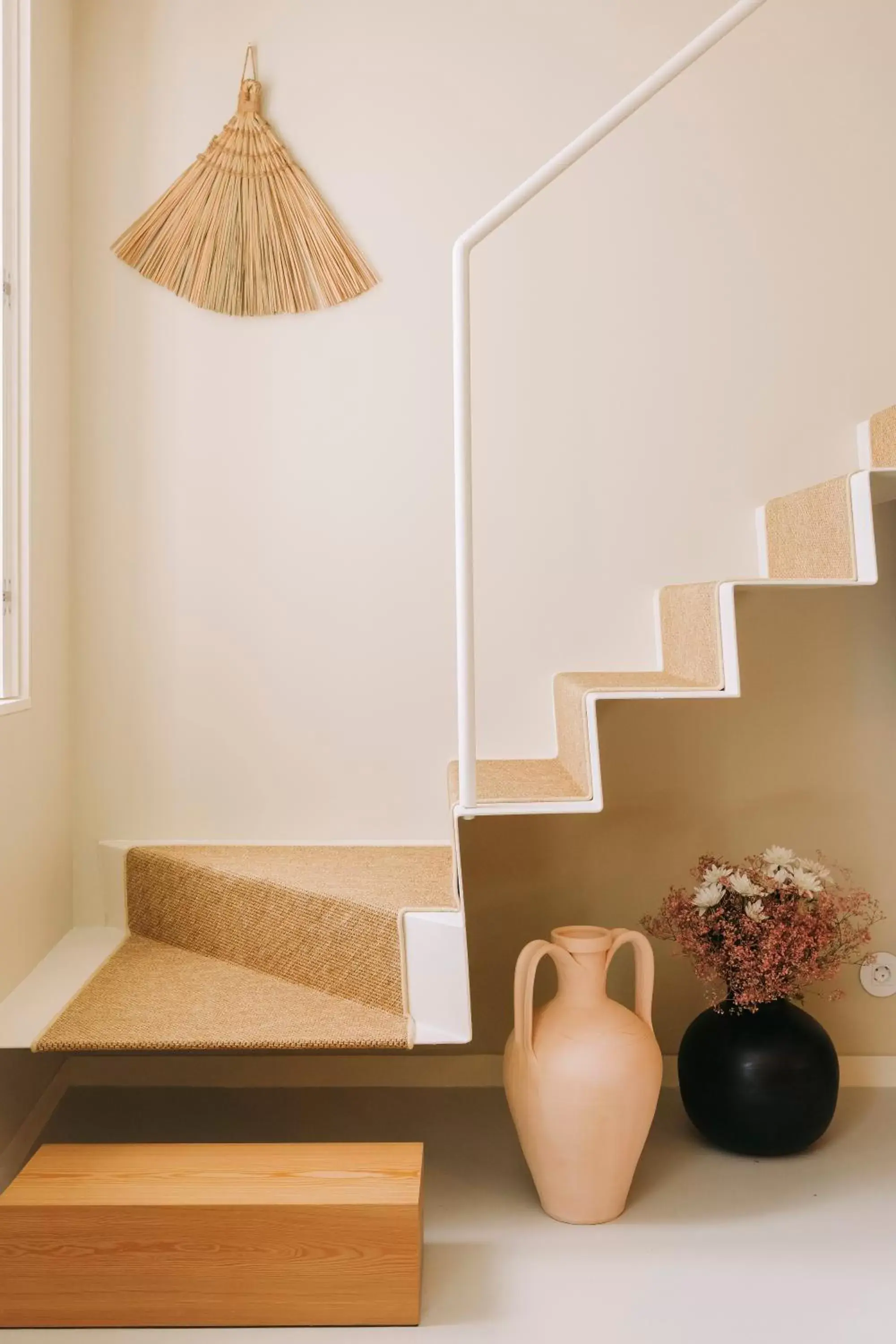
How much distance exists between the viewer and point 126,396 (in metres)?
2.53

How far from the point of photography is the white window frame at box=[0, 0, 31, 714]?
7.06ft

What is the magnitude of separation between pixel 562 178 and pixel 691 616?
1.14 m

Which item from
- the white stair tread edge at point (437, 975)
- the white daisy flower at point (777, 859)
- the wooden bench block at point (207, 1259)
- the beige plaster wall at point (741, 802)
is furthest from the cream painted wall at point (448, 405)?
the wooden bench block at point (207, 1259)

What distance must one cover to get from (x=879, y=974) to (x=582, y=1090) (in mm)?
968

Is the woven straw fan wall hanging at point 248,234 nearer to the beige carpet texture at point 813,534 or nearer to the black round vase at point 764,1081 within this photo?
the beige carpet texture at point 813,534

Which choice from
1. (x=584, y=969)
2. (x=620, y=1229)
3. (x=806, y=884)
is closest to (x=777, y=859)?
(x=806, y=884)

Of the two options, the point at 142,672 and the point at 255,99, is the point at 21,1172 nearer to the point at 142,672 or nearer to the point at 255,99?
the point at 142,672

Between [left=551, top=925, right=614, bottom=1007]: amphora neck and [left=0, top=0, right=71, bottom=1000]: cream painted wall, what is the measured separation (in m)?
A: 1.06

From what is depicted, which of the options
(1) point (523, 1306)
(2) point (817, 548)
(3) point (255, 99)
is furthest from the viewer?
(3) point (255, 99)

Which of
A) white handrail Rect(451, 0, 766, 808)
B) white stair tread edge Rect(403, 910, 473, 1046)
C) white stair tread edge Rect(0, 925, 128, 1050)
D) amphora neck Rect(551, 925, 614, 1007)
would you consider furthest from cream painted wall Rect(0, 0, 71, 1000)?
amphora neck Rect(551, 925, 614, 1007)

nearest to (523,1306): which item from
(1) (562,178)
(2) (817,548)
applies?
(2) (817,548)

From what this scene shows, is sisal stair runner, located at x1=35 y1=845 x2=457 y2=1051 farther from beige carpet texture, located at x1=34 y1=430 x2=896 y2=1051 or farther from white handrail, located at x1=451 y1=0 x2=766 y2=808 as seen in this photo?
white handrail, located at x1=451 y1=0 x2=766 y2=808

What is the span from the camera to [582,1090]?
1.89 m

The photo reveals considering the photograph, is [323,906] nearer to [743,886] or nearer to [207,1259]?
[207,1259]
